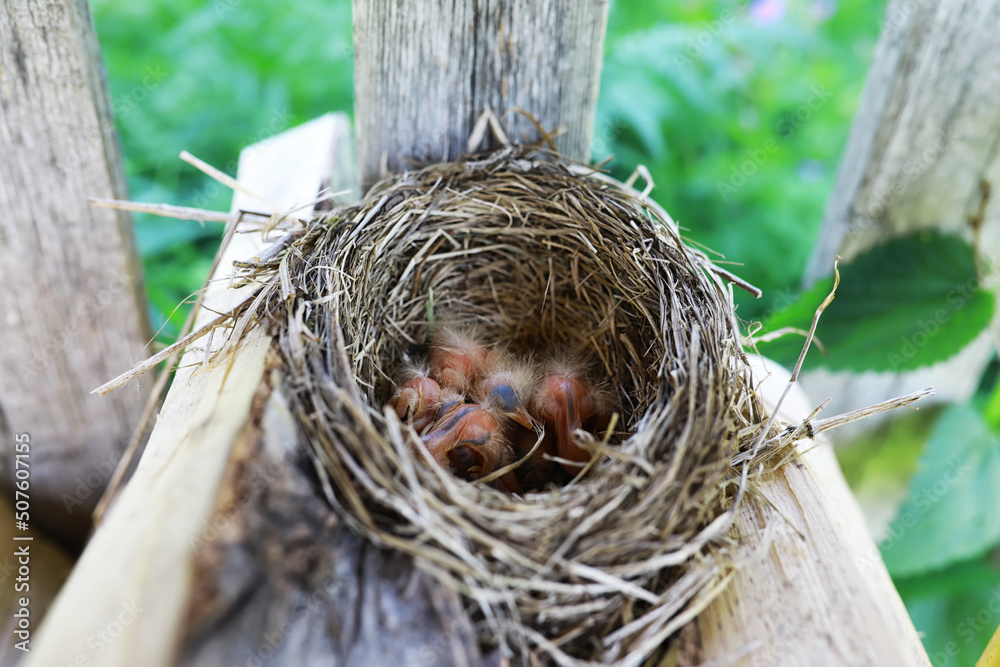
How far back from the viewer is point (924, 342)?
1.51 meters

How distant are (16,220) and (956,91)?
195 centimetres

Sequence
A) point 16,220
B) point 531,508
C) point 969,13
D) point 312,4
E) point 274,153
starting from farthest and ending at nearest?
Answer: 1. point 312,4
2. point 274,153
3. point 969,13
4. point 16,220
5. point 531,508

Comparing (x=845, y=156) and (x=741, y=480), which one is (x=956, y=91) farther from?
(x=741, y=480)

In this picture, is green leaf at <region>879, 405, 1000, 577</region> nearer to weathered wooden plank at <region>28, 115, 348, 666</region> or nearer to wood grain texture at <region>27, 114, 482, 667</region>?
wood grain texture at <region>27, 114, 482, 667</region>

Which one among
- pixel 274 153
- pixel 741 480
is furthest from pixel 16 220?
pixel 741 480

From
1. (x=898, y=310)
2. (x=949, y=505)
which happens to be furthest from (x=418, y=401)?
(x=949, y=505)

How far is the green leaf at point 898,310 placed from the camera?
4.94 feet

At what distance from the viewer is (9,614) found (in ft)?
4.42

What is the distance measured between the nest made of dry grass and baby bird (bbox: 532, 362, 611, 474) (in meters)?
0.05

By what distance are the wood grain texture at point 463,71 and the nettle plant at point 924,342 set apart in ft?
2.39

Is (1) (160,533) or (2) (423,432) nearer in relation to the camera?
(1) (160,533)

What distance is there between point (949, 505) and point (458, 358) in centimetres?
120

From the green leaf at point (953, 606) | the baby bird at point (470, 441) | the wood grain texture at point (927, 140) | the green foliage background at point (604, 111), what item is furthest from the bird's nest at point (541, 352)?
the green leaf at point (953, 606)

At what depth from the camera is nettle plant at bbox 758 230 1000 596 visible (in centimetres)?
151
